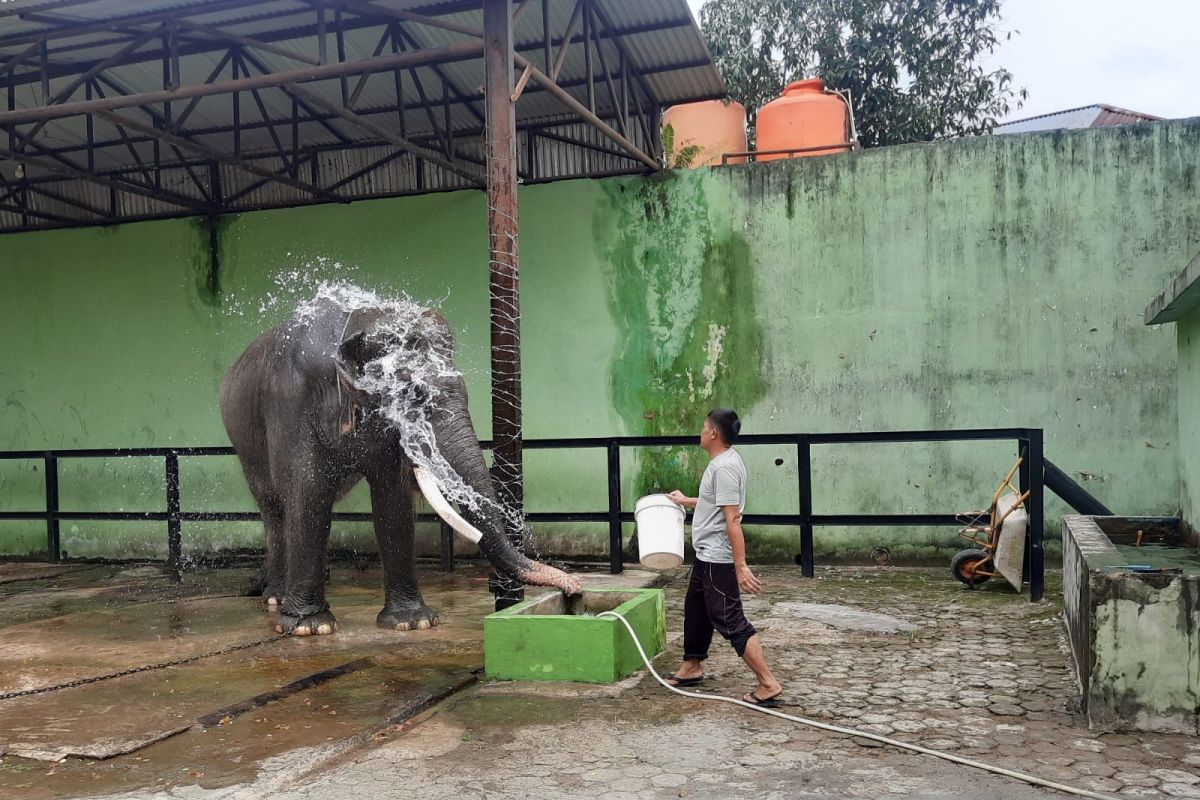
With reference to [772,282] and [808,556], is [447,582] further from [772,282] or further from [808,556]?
[772,282]

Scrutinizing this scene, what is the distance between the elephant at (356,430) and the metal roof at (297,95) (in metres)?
1.92

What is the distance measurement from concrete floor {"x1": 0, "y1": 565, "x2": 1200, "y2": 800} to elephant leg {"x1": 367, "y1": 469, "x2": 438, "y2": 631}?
147 millimetres

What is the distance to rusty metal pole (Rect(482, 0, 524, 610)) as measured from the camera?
659cm

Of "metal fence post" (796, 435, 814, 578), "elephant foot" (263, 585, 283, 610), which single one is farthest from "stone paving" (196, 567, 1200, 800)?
"elephant foot" (263, 585, 283, 610)

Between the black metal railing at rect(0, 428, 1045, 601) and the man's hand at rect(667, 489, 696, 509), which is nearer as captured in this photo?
the man's hand at rect(667, 489, 696, 509)

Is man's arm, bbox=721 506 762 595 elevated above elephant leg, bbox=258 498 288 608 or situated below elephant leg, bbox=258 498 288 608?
above

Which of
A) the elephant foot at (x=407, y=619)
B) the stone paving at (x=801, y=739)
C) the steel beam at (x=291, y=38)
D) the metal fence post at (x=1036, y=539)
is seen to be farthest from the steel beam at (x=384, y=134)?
the metal fence post at (x=1036, y=539)

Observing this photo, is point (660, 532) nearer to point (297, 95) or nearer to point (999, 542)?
point (999, 542)

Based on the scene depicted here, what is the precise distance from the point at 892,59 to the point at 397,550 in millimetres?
13074

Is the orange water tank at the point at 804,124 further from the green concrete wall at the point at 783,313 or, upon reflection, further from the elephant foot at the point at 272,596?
the elephant foot at the point at 272,596

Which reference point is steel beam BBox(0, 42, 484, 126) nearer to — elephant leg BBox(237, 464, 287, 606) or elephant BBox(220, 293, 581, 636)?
elephant BBox(220, 293, 581, 636)

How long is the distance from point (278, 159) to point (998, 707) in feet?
33.7

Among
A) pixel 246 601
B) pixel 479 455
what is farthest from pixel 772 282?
pixel 246 601

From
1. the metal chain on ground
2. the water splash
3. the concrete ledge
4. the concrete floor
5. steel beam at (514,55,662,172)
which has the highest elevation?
steel beam at (514,55,662,172)
